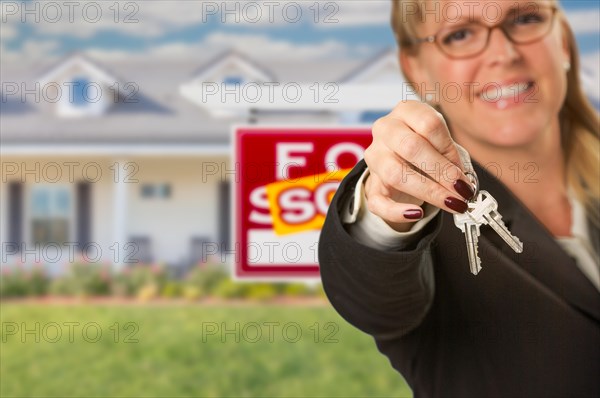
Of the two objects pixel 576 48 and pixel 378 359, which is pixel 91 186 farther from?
pixel 576 48

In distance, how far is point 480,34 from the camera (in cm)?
101

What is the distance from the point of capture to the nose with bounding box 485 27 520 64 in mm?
1005

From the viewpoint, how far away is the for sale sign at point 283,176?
1.31 m

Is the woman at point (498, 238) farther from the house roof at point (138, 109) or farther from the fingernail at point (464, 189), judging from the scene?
the house roof at point (138, 109)

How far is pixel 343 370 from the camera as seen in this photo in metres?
2.45

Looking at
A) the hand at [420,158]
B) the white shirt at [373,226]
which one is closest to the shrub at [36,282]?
the white shirt at [373,226]

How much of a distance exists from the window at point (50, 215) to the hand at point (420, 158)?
200cm

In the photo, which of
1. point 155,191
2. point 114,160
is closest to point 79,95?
point 114,160

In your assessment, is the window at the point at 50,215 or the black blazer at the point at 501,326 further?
the window at the point at 50,215

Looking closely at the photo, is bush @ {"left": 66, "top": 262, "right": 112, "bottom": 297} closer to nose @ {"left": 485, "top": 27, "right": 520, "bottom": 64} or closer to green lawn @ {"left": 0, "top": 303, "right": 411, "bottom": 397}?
green lawn @ {"left": 0, "top": 303, "right": 411, "bottom": 397}

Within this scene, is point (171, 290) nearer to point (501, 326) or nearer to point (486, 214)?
point (501, 326)

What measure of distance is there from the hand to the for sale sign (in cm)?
70

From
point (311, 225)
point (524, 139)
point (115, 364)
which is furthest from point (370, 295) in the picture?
point (115, 364)

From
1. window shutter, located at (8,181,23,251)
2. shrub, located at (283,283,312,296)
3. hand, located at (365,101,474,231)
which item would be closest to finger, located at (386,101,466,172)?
hand, located at (365,101,474,231)
